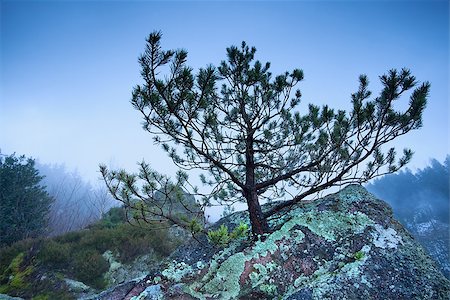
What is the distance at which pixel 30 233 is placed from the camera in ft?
56.3

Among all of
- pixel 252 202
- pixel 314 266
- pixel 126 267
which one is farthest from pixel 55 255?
pixel 314 266

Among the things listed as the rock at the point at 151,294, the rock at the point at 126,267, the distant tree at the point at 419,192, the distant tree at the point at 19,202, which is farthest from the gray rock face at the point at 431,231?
the distant tree at the point at 19,202

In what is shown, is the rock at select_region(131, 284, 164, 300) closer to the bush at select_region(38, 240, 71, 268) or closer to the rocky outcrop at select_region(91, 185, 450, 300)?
the rocky outcrop at select_region(91, 185, 450, 300)

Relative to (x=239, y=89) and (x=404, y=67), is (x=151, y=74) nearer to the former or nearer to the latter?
(x=239, y=89)

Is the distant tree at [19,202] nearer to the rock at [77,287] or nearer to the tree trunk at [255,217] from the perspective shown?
the rock at [77,287]

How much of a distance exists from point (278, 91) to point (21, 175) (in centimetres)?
2262

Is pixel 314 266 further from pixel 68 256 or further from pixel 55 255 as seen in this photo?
pixel 55 255

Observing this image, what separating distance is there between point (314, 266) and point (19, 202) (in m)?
22.7

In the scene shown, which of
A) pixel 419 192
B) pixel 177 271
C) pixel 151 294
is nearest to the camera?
pixel 151 294

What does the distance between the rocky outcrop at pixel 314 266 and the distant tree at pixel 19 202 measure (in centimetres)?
1898

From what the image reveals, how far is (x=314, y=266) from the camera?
2805 millimetres

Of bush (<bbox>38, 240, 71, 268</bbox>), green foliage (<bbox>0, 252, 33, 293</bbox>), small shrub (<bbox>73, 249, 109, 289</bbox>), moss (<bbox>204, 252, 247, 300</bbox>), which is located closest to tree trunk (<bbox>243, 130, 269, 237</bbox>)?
moss (<bbox>204, 252, 247, 300</bbox>)

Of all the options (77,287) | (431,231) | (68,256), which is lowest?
(431,231)

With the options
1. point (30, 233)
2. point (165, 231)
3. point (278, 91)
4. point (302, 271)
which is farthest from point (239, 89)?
point (30, 233)
